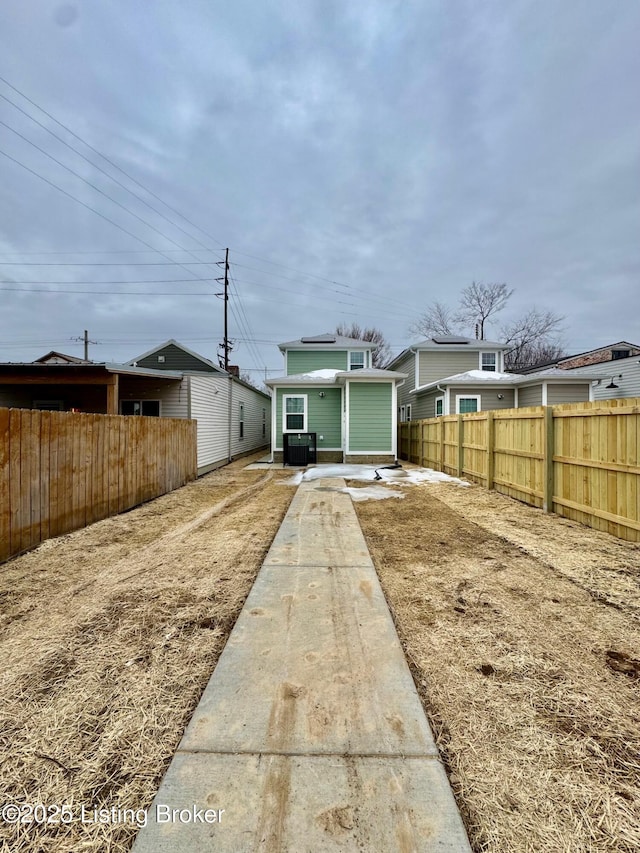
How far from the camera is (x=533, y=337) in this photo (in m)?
31.0

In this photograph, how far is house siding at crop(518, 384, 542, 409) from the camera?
13.6 metres

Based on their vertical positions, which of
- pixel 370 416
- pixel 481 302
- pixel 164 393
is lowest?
pixel 370 416

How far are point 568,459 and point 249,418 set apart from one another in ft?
47.0

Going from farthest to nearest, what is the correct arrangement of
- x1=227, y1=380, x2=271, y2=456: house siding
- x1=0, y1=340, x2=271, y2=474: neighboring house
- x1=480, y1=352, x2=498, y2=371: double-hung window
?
x1=480, y1=352, x2=498, y2=371: double-hung window, x1=227, y1=380, x2=271, y2=456: house siding, x1=0, y1=340, x2=271, y2=474: neighboring house

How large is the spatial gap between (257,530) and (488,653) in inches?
132

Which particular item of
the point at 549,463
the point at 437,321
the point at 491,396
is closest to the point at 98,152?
the point at 549,463

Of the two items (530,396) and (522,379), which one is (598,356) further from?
(522,379)

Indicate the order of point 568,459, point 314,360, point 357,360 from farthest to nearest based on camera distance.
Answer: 1. point 357,360
2. point 314,360
3. point 568,459

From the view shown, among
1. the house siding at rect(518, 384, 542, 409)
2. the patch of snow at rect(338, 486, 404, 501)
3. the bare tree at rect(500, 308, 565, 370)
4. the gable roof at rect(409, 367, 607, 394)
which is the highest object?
the bare tree at rect(500, 308, 565, 370)

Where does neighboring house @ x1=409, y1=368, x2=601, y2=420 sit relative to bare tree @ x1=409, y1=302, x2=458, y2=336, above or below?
below

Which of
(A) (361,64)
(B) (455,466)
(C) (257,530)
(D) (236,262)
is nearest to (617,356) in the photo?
(B) (455,466)

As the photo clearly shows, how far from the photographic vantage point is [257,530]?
197 inches

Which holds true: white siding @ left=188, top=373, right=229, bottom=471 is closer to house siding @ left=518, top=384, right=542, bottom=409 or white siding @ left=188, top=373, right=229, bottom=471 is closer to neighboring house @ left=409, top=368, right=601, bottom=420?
neighboring house @ left=409, top=368, right=601, bottom=420

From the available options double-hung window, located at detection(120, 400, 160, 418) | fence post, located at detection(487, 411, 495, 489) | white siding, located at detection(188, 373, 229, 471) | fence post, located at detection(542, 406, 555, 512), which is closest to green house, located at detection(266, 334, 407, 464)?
white siding, located at detection(188, 373, 229, 471)
